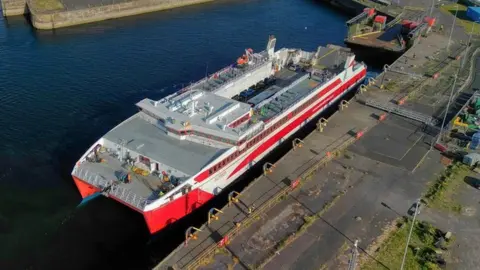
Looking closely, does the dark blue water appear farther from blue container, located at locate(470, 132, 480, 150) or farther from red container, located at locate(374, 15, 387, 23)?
blue container, located at locate(470, 132, 480, 150)

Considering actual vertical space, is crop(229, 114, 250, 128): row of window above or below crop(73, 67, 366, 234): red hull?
above

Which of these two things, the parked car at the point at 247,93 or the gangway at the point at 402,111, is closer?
the gangway at the point at 402,111

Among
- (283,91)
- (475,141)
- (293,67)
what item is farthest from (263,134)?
(475,141)

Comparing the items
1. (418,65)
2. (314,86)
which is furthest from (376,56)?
(314,86)

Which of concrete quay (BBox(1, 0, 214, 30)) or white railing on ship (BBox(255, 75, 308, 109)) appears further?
concrete quay (BBox(1, 0, 214, 30))

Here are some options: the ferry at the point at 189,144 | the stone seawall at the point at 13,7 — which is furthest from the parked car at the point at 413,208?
the stone seawall at the point at 13,7

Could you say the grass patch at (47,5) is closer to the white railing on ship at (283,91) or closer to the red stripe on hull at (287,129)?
the white railing on ship at (283,91)

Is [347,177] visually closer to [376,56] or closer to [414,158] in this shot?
[414,158]

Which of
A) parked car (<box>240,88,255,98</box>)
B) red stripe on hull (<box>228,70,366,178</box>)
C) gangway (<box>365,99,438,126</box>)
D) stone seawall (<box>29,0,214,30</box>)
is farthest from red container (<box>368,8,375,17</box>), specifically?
parked car (<box>240,88,255,98</box>)
